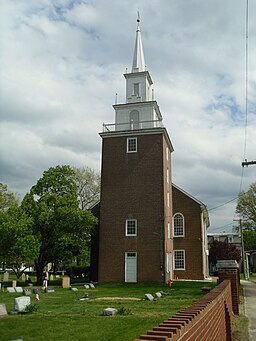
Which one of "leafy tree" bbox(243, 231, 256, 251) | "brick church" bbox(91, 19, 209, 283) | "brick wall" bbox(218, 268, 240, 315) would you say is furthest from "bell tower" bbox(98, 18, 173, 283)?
"leafy tree" bbox(243, 231, 256, 251)

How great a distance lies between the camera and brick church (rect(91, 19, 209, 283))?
3042 cm

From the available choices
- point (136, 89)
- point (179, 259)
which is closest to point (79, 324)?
point (179, 259)

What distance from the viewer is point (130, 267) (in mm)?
30516

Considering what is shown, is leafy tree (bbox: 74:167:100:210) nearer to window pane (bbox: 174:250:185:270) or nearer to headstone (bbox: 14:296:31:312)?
window pane (bbox: 174:250:185:270)

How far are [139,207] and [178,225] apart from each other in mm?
6919

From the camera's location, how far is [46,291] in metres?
22.6

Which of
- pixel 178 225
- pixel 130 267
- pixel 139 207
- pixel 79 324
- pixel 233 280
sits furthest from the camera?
pixel 178 225

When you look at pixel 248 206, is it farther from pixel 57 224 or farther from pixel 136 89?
pixel 57 224

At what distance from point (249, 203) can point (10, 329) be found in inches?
1781

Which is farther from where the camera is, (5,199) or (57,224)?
(5,199)

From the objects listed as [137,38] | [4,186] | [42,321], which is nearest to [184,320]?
[42,321]

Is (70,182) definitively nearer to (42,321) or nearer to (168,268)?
(168,268)

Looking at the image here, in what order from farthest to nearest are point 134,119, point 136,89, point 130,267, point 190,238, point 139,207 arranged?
1. point 190,238
2. point 136,89
3. point 134,119
4. point 139,207
5. point 130,267

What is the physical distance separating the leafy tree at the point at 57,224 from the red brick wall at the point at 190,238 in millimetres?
9229
